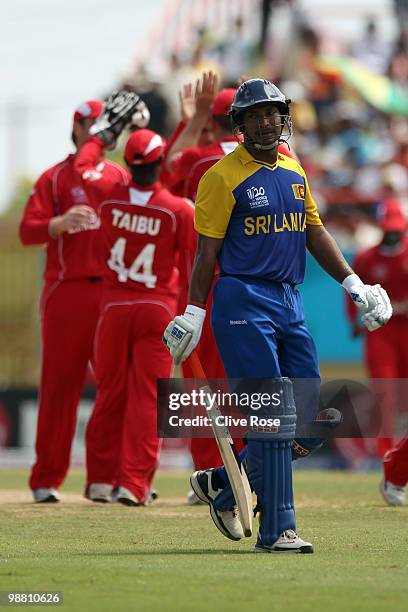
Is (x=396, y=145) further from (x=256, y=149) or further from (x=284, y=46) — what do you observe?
(x=256, y=149)

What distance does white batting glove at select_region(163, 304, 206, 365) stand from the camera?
22.7 ft

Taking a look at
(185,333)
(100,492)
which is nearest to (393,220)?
(100,492)

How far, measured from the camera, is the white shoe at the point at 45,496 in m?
10.7

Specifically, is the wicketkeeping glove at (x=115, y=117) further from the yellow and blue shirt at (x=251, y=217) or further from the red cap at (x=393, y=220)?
the red cap at (x=393, y=220)

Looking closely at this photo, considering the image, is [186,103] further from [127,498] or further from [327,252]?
[327,252]

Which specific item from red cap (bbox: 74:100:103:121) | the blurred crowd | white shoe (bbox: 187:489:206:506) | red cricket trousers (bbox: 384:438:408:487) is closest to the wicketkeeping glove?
red cap (bbox: 74:100:103:121)

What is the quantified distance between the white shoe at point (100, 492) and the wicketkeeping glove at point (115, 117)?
8.61ft

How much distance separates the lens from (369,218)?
23656 mm

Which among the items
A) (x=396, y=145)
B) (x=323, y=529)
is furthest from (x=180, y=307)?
(x=396, y=145)

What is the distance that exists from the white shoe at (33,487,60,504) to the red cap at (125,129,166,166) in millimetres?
2536

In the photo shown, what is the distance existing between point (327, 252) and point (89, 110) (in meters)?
4.29

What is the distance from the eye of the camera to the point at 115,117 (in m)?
11.1

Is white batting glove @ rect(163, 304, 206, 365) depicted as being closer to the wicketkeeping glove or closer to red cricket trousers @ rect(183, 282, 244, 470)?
red cricket trousers @ rect(183, 282, 244, 470)

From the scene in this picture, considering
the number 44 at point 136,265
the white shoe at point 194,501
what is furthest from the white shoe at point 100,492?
the number 44 at point 136,265
